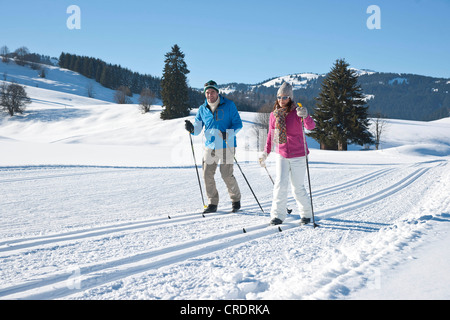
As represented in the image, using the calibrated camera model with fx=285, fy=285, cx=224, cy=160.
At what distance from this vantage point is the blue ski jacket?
191 inches

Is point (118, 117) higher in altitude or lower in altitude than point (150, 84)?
lower

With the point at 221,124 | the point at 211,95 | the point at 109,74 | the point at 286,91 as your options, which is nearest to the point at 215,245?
the point at 221,124

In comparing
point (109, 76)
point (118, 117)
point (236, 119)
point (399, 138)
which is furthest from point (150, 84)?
point (236, 119)

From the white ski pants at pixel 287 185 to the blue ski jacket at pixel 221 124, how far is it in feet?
3.42

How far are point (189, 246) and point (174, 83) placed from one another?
3777cm

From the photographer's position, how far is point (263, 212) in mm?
4914

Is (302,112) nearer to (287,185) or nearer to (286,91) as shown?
(286,91)

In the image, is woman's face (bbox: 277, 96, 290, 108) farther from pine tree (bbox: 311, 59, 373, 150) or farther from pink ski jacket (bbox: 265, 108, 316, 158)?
pine tree (bbox: 311, 59, 373, 150)

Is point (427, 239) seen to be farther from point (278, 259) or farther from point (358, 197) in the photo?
point (358, 197)

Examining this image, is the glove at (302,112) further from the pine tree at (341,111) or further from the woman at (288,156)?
the pine tree at (341,111)

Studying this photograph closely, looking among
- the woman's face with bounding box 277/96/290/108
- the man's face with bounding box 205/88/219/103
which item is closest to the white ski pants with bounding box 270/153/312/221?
the woman's face with bounding box 277/96/290/108

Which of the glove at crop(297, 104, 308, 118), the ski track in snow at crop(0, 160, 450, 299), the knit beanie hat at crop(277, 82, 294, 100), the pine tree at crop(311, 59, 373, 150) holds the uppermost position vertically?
the pine tree at crop(311, 59, 373, 150)

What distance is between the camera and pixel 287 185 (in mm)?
4160

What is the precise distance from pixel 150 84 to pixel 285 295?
113945mm
